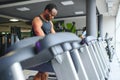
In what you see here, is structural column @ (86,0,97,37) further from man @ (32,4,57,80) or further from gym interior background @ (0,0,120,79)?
man @ (32,4,57,80)

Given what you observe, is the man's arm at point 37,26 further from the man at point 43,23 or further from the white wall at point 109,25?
the white wall at point 109,25

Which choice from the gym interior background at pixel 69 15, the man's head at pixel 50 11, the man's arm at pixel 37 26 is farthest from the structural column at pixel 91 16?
the man's head at pixel 50 11

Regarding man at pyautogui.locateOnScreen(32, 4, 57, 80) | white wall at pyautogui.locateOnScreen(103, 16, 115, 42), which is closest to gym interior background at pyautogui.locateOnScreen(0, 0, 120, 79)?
white wall at pyautogui.locateOnScreen(103, 16, 115, 42)

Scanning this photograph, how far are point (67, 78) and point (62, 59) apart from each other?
9 cm

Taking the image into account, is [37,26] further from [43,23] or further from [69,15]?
[69,15]

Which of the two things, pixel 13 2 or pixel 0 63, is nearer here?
pixel 0 63

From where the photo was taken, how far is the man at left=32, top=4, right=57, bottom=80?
251 cm

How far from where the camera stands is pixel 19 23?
656 inches

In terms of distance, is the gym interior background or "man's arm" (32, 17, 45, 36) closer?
"man's arm" (32, 17, 45, 36)

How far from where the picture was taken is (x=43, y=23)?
2.82 m

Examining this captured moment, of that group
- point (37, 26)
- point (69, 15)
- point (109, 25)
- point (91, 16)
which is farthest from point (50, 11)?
point (109, 25)

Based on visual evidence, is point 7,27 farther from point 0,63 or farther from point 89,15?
point 0,63

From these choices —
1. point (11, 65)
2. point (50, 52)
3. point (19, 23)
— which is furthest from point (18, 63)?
point (19, 23)

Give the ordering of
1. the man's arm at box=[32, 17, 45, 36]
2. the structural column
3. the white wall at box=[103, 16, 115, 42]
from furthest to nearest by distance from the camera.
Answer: the white wall at box=[103, 16, 115, 42] < the structural column < the man's arm at box=[32, 17, 45, 36]
